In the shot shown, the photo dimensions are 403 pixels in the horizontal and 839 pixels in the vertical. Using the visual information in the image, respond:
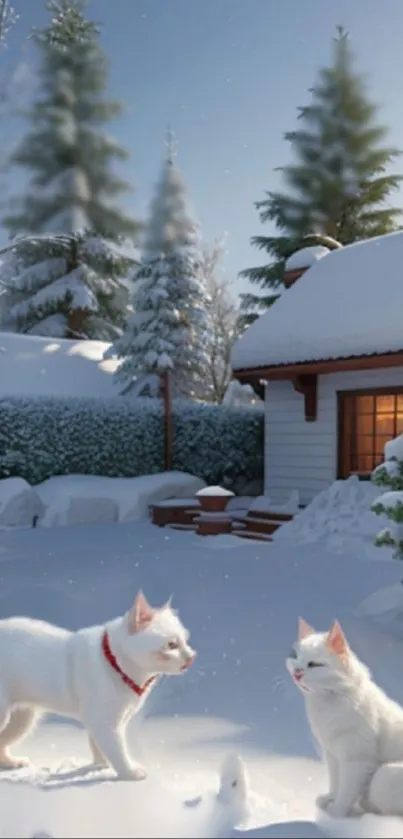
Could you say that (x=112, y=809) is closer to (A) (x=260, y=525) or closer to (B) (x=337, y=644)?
(B) (x=337, y=644)

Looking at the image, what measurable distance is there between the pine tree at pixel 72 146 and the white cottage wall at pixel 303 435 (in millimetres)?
12004

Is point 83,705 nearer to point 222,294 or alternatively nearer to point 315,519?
point 315,519

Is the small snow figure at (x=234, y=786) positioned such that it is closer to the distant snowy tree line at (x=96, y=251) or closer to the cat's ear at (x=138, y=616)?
the cat's ear at (x=138, y=616)

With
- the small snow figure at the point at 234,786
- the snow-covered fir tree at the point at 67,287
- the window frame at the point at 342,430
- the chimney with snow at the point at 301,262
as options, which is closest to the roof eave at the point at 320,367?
the window frame at the point at 342,430

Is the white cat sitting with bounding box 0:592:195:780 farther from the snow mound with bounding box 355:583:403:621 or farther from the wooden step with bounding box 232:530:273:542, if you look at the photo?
the wooden step with bounding box 232:530:273:542

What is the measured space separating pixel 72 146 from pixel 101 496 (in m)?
14.7

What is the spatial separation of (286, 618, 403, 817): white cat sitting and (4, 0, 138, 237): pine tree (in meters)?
21.3

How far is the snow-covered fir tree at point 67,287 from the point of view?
24438 mm

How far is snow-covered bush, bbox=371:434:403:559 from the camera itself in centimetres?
578

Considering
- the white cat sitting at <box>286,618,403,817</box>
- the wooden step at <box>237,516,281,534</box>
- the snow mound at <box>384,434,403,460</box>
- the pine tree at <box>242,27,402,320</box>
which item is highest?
the pine tree at <box>242,27,402,320</box>

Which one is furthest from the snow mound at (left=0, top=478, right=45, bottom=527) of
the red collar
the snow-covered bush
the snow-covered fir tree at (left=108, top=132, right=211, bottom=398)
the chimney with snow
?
the red collar

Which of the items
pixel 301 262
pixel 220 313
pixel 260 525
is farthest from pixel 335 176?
pixel 260 525

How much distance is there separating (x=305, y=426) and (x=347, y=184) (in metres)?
13.1

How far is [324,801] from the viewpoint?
9.09 feet
